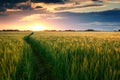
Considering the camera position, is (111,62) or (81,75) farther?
(111,62)

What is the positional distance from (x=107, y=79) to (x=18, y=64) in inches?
98.4

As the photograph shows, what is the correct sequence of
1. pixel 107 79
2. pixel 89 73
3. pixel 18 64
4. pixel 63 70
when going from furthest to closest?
pixel 18 64 < pixel 63 70 < pixel 89 73 < pixel 107 79

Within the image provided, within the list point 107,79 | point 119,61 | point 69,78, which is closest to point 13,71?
point 69,78

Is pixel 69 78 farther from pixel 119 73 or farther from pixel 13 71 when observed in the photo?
pixel 13 71

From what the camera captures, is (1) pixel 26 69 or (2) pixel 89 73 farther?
(1) pixel 26 69

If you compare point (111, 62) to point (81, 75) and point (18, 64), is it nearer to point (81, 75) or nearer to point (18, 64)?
point (81, 75)

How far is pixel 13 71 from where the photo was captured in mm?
4926

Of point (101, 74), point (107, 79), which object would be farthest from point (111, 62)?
point (107, 79)

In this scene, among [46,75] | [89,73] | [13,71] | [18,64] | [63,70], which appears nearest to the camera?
[89,73]

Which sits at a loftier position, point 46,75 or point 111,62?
point 111,62

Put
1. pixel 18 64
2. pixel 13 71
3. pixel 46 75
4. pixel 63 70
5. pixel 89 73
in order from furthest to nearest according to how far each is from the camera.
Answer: pixel 46 75
pixel 18 64
pixel 63 70
pixel 13 71
pixel 89 73

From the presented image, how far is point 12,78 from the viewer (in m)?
4.62

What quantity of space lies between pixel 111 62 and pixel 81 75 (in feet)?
4.25

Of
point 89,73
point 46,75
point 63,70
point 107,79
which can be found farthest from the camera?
point 46,75
